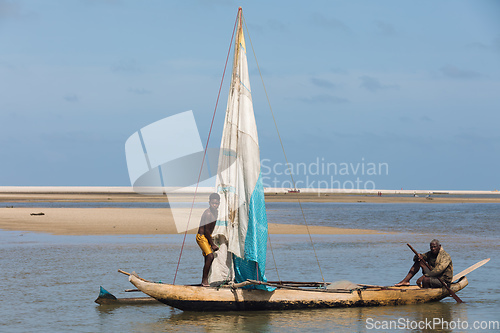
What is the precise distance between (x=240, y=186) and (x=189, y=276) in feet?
17.9

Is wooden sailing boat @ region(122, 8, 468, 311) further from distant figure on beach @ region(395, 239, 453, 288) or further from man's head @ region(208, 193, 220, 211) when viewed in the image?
distant figure on beach @ region(395, 239, 453, 288)

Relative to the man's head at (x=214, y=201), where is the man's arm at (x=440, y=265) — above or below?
below

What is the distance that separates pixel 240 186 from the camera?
13.0m

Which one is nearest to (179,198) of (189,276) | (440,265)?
(189,276)

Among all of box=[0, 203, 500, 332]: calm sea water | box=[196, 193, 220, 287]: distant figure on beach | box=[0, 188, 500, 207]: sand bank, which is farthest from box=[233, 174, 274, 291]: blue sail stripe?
box=[0, 188, 500, 207]: sand bank

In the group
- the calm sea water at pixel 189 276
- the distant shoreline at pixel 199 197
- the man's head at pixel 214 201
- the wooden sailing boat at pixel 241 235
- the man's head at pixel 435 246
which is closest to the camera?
the calm sea water at pixel 189 276

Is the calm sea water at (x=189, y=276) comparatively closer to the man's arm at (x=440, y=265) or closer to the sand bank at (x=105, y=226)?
the man's arm at (x=440, y=265)

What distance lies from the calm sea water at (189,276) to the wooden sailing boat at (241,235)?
0.27 metres

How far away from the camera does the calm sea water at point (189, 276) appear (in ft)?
40.2

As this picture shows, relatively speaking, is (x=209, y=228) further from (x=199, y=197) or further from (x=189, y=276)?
(x=199, y=197)

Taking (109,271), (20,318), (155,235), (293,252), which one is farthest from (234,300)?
(155,235)

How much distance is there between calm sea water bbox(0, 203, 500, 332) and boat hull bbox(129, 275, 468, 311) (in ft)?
0.53

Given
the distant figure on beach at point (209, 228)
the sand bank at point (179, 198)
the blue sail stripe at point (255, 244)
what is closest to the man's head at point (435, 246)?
the blue sail stripe at point (255, 244)

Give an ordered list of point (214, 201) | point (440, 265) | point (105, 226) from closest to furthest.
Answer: point (214, 201) < point (440, 265) < point (105, 226)
